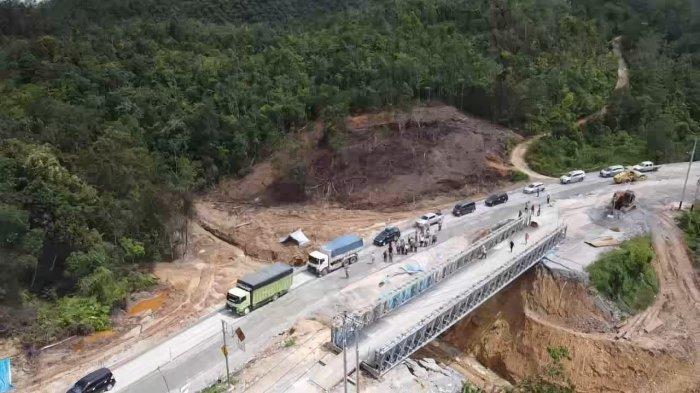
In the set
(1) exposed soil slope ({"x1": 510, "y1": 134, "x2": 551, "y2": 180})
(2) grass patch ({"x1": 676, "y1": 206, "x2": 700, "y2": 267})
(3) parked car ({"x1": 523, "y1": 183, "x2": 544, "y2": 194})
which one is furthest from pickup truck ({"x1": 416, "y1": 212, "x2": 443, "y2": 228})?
(2) grass patch ({"x1": 676, "y1": 206, "x2": 700, "y2": 267})

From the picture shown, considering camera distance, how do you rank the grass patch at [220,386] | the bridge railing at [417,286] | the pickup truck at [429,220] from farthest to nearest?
1. the pickup truck at [429,220]
2. the bridge railing at [417,286]
3. the grass patch at [220,386]

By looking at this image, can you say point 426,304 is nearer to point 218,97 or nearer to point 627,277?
point 627,277

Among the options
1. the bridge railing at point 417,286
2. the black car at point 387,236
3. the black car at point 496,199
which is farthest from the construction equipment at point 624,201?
the black car at point 387,236

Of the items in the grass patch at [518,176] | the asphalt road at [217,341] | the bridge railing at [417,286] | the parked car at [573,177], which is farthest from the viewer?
the grass patch at [518,176]

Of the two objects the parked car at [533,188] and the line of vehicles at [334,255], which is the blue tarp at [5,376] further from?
the parked car at [533,188]

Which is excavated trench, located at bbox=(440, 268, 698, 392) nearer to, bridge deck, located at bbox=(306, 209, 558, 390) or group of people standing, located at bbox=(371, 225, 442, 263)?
bridge deck, located at bbox=(306, 209, 558, 390)

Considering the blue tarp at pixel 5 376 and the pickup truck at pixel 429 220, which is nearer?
the blue tarp at pixel 5 376

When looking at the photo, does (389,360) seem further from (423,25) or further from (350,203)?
(423,25)
